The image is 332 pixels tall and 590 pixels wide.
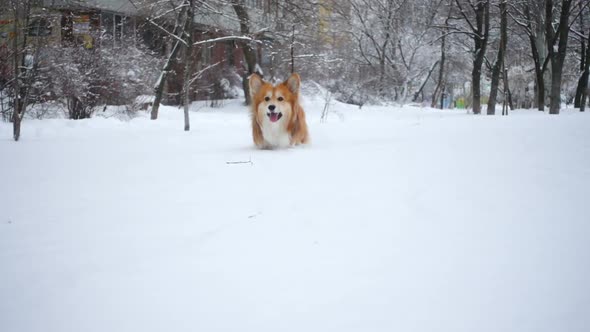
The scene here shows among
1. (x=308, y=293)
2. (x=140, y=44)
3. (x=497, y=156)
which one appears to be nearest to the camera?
(x=308, y=293)

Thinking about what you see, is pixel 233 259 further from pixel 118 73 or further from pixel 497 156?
pixel 118 73

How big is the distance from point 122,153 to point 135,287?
3.51 meters

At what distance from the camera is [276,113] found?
16.4 feet

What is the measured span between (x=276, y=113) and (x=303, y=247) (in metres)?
3.41

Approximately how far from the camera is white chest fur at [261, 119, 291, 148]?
16.5ft

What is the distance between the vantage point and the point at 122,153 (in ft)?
15.0

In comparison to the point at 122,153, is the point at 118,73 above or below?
above

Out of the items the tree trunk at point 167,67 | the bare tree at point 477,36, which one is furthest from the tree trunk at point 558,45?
the tree trunk at point 167,67

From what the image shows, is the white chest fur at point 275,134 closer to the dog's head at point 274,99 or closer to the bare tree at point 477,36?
the dog's head at point 274,99

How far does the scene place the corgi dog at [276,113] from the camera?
16.5 feet

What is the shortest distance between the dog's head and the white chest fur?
0.14 feet

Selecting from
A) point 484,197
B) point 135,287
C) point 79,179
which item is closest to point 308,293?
point 135,287

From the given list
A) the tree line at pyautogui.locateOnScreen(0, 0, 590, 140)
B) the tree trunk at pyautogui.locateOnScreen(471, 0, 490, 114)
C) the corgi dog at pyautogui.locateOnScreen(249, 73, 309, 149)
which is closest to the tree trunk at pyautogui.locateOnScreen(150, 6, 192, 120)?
the tree line at pyautogui.locateOnScreen(0, 0, 590, 140)

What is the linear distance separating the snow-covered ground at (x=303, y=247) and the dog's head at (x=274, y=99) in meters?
1.70
